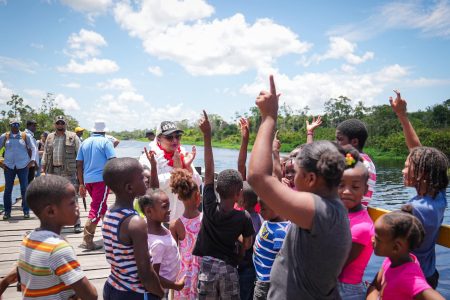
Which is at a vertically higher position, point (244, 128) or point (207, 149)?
point (244, 128)

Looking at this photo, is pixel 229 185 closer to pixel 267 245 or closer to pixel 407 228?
pixel 267 245

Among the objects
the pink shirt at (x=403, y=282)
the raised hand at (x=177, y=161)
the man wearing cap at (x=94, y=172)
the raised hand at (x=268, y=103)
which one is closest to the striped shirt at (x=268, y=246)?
the pink shirt at (x=403, y=282)

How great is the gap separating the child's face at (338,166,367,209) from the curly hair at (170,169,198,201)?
1.20 m

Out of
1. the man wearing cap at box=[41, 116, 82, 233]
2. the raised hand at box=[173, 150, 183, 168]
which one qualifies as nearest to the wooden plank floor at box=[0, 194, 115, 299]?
the man wearing cap at box=[41, 116, 82, 233]

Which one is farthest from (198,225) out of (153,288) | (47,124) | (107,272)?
(47,124)

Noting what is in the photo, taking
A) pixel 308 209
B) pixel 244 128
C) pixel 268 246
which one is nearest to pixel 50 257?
pixel 308 209

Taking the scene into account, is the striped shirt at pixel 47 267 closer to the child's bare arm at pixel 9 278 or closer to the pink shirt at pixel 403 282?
the child's bare arm at pixel 9 278

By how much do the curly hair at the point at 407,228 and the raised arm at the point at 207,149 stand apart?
4.43 feet

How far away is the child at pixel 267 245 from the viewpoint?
7.76 feet

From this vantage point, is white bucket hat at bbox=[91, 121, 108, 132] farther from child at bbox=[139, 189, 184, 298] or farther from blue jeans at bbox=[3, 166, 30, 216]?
child at bbox=[139, 189, 184, 298]

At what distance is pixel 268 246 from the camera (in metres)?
2.38

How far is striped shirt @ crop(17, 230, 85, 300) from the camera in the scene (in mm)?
1693

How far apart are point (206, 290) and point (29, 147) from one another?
18.6ft

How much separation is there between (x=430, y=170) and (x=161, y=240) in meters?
1.79
